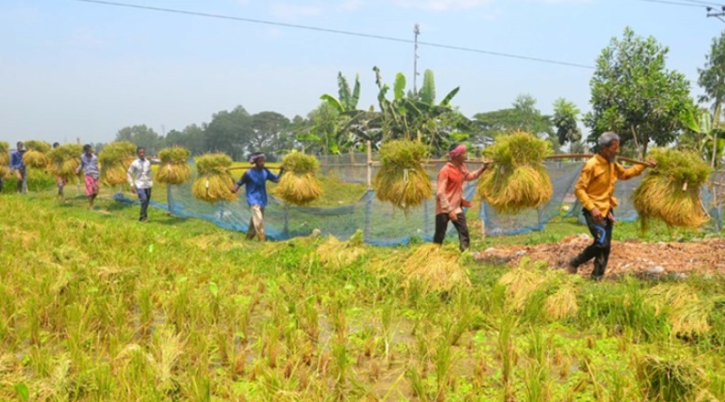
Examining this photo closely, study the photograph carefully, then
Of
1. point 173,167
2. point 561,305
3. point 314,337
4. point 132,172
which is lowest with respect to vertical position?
point 314,337

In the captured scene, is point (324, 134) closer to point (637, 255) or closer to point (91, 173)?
point (91, 173)

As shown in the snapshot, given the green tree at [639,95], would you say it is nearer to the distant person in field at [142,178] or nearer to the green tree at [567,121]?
the green tree at [567,121]

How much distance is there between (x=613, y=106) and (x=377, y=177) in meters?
15.7

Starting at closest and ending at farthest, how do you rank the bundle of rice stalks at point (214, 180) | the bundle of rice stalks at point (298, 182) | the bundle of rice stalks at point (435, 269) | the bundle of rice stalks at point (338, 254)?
the bundle of rice stalks at point (435, 269) → the bundle of rice stalks at point (338, 254) → the bundle of rice stalks at point (298, 182) → the bundle of rice stalks at point (214, 180)

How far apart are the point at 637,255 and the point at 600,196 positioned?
164 centimetres

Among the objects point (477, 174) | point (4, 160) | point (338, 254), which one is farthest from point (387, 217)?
point (4, 160)

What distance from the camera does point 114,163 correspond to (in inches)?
568

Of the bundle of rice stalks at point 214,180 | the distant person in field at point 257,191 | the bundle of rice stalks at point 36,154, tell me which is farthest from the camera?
the bundle of rice stalks at point 36,154

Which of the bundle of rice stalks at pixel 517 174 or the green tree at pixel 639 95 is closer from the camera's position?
the bundle of rice stalks at pixel 517 174

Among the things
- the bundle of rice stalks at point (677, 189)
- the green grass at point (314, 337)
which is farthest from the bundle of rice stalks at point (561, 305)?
the bundle of rice stalks at point (677, 189)

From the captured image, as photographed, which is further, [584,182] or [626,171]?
[626,171]

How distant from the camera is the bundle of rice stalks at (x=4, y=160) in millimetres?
18281

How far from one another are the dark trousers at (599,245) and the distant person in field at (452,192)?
58.2 inches

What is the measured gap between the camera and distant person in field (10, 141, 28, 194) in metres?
17.6
